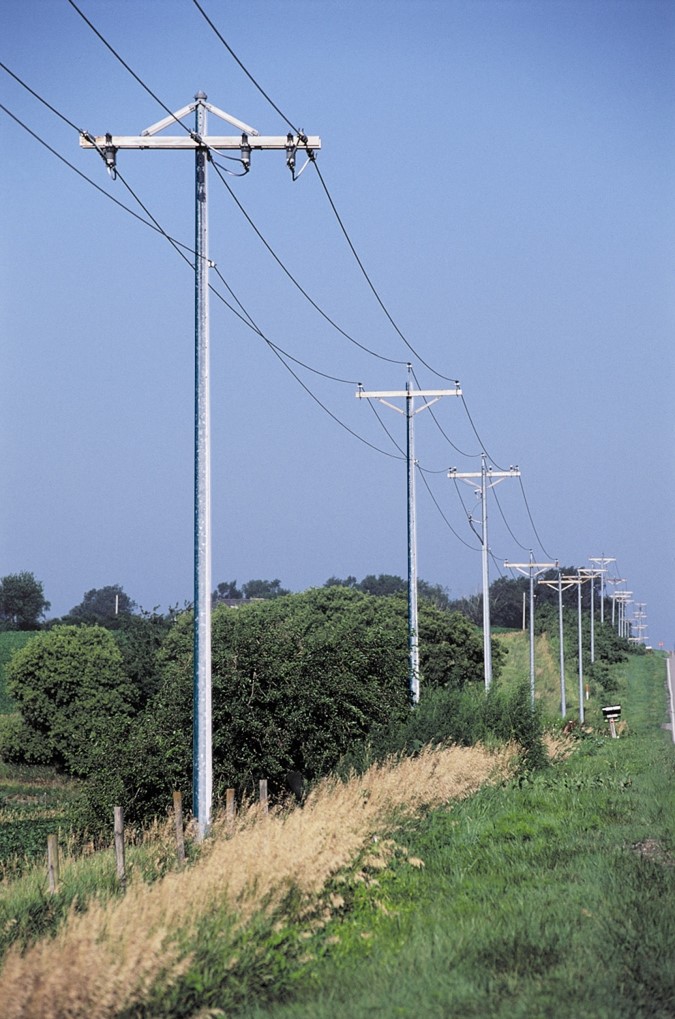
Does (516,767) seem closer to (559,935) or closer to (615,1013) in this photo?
(559,935)

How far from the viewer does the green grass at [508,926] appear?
883 cm

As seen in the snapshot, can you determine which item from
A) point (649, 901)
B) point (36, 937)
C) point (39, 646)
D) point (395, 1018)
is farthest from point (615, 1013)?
point (39, 646)

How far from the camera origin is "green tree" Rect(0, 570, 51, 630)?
166875 mm

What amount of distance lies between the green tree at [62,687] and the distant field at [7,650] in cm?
2352

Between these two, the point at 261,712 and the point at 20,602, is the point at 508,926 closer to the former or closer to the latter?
the point at 261,712

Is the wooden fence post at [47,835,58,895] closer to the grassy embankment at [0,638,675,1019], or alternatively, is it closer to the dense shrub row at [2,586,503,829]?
the grassy embankment at [0,638,675,1019]

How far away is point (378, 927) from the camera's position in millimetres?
11328

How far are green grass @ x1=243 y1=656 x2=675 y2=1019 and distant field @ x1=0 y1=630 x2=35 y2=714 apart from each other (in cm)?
8302

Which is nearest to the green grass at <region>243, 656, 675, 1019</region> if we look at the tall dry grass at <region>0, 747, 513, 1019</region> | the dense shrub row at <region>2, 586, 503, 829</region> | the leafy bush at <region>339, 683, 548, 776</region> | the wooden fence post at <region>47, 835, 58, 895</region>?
the tall dry grass at <region>0, 747, 513, 1019</region>

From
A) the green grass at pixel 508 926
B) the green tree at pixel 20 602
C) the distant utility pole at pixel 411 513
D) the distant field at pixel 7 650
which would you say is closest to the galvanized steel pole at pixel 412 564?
the distant utility pole at pixel 411 513

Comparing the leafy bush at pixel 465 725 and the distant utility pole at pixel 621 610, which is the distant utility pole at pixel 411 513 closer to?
the leafy bush at pixel 465 725

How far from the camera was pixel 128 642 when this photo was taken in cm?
7788

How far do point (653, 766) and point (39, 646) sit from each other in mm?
51666

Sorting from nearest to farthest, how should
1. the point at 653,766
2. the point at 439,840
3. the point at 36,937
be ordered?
1. the point at 36,937
2. the point at 439,840
3. the point at 653,766
